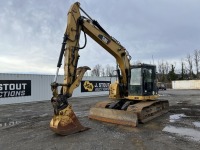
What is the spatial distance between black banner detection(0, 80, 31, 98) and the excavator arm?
13806 millimetres

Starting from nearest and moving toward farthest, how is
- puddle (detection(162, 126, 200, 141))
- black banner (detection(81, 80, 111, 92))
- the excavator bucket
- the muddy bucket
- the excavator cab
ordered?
the excavator bucket
puddle (detection(162, 126, 200, 141))
the muddy bucket
the excavator cab
black banner (detection(81, 80, 111, 92))

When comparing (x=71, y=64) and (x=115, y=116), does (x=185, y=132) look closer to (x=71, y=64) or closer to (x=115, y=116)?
(x=115, y=116)

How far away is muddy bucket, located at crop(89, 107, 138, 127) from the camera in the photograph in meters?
9.98

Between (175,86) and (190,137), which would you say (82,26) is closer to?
(190,137)

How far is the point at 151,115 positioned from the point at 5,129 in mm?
6413

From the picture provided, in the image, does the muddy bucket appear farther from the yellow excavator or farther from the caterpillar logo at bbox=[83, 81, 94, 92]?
the caterpillar logo at bbox=[83, 81, 94, 92]

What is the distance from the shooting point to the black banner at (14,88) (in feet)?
71.3

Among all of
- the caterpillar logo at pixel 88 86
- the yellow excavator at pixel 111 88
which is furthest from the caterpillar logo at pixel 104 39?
the caterpillar logo at pixel 88 86

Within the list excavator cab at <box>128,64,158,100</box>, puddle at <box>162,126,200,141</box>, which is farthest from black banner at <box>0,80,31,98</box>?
puddle at <box>162,126,200,141</box>

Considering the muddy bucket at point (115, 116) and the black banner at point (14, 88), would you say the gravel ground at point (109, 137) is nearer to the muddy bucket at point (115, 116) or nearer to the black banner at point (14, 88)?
the muddy bucket at point (115, 116)

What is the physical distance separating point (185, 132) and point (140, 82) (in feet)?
11.5

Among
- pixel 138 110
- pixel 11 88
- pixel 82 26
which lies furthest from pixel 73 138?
pixel 11 88

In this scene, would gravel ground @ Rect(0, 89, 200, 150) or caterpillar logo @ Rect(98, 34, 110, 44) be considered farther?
caterpillar logo @ Rect(98, 34, 110, 44)

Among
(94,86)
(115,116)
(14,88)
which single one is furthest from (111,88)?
(94,86)
